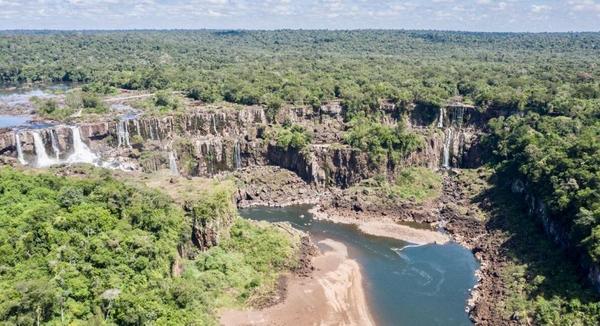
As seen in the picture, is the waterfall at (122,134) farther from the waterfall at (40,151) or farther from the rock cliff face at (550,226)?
the rock cliff face at (550,226)

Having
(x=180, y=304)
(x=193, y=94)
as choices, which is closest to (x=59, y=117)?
(x=193, y=94)

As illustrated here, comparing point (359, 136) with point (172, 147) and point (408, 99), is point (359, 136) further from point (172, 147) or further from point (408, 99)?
point (172, 147)

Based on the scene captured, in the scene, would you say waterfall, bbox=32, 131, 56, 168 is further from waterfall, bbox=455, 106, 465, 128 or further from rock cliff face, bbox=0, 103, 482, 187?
waterfall, bbox=455, 106, 465, 128

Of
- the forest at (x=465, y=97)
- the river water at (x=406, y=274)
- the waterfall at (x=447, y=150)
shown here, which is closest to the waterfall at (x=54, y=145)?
the forest at (x=465, y=97)

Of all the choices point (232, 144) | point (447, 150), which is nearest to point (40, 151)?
point (232, 144)

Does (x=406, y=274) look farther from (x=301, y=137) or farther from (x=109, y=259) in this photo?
(x=301, y=137)

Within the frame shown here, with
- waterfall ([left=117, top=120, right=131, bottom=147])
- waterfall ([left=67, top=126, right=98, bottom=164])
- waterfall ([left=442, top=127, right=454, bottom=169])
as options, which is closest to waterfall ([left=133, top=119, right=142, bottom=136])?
waterfall ([left=117, top=120, right=131, bottom=147])
